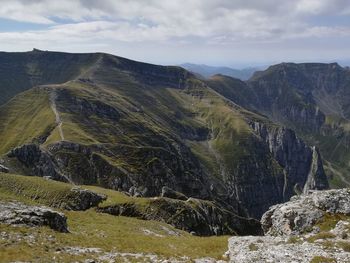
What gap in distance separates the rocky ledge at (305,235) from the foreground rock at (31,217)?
19981mm

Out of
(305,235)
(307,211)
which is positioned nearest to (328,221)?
(307,211)

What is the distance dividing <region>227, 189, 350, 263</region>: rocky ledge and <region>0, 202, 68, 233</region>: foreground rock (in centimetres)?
1998

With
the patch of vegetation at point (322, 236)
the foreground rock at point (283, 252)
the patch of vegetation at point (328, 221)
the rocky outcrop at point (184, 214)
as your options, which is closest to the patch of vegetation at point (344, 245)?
the foreground rock at point (283, 252)

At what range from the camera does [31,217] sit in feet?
151

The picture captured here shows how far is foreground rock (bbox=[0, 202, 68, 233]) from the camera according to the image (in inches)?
1759

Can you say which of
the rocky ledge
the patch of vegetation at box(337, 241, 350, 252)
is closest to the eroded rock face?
the rocky ledge

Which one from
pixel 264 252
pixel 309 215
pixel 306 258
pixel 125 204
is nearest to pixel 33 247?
pixel 264 252

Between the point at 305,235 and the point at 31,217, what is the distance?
99.7 feet

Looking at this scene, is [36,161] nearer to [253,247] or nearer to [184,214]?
[184,214]

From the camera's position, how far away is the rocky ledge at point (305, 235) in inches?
1448

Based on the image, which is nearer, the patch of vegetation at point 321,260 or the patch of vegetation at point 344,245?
the patch of vegetation at point 321,260

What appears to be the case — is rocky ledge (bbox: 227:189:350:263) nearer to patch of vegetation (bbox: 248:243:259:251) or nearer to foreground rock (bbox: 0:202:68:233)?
patch of vegetation (bbox: 248:243:259:251)

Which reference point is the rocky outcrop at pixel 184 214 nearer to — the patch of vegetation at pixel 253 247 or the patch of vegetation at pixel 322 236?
the patch of vegetation at pixel 253 247

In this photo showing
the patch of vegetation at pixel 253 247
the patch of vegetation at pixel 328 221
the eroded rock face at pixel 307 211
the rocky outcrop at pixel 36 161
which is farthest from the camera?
the rocky outcrop at pixel 36 161
